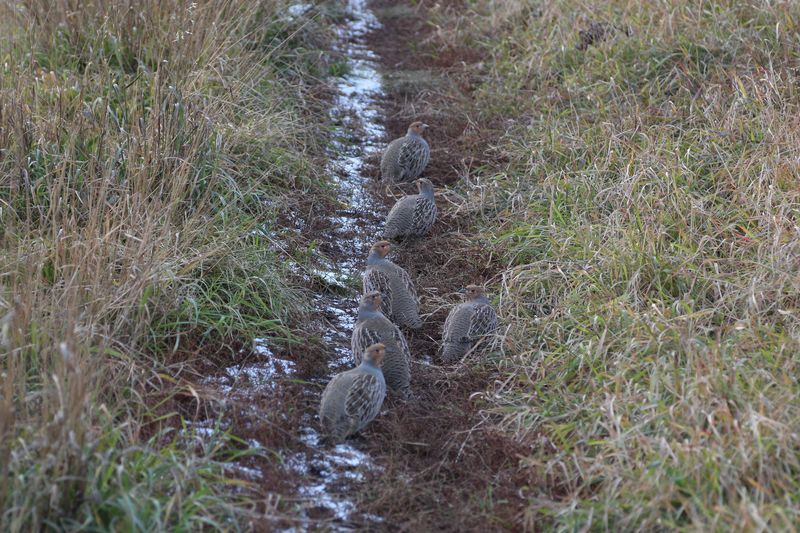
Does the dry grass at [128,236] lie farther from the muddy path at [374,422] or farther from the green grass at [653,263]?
the green grass at [653,263]

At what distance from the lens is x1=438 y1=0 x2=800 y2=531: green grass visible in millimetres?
3787

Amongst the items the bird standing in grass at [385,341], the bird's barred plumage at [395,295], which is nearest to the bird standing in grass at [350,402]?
the bird standing in grass at [385,341]

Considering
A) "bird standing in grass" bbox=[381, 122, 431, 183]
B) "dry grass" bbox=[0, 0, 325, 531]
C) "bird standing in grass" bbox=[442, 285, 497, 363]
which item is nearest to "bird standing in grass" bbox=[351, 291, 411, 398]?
"bird standing in grass" bbox=[442, 285, 497, 363]

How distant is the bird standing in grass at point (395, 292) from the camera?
18.6 feet

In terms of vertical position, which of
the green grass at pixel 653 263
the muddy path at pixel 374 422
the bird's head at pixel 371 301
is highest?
the green grass at pixel 653 263

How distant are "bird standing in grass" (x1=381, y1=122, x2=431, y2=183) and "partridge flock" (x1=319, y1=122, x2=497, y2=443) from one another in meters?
0.73

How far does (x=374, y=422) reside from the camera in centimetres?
480

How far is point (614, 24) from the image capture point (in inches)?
345

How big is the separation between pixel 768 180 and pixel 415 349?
2.50 metres

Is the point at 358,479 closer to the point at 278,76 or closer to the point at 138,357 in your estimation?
the point at 138,357

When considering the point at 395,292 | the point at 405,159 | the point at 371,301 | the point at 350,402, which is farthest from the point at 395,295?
the point at 405,159

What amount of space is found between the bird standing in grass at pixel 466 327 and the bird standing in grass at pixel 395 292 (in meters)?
0.29

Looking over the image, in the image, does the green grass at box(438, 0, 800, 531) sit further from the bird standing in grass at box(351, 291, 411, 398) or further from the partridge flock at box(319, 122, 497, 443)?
the bird standing in grass at box(351, 291, 411, 398)

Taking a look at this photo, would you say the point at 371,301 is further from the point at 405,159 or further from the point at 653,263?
the point at 405,159
